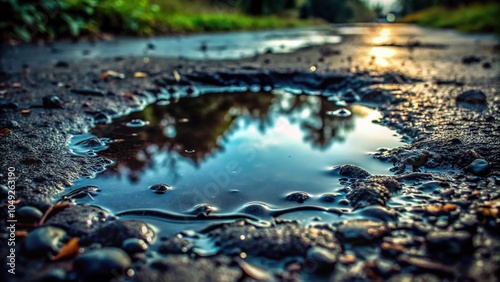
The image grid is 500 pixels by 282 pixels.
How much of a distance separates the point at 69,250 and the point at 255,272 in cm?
48

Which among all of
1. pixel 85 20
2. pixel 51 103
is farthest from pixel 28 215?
pixel 85 20

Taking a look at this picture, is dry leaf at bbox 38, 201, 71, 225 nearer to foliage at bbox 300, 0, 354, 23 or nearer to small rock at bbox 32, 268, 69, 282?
small rock at bbox 32, 268, 69, 282

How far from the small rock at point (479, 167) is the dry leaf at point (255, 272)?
3.04 ft

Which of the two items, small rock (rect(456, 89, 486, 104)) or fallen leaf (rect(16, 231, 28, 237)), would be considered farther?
small rock (rect(456, 89, 486, 104))

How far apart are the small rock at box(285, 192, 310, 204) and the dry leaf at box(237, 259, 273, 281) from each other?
42 cm

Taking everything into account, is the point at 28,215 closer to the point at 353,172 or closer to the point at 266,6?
the point at 353,172

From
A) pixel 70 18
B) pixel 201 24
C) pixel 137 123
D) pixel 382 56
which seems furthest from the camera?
pixel 201 24

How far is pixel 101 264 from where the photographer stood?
0.88 m

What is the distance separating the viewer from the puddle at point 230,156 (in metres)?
1.28

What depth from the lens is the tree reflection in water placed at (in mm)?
1766

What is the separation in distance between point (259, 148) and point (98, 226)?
0.94 m

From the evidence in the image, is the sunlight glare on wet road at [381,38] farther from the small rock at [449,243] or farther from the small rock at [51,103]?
the small rock at [449,243]

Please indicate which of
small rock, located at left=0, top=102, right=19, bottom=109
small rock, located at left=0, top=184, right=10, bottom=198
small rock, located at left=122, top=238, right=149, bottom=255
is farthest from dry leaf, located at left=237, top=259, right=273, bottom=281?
small rock, located at left=0, top=102, right=19, bottom=109

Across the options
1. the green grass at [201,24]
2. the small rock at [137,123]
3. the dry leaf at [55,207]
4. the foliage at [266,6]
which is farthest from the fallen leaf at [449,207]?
the foliage at [266,6]
